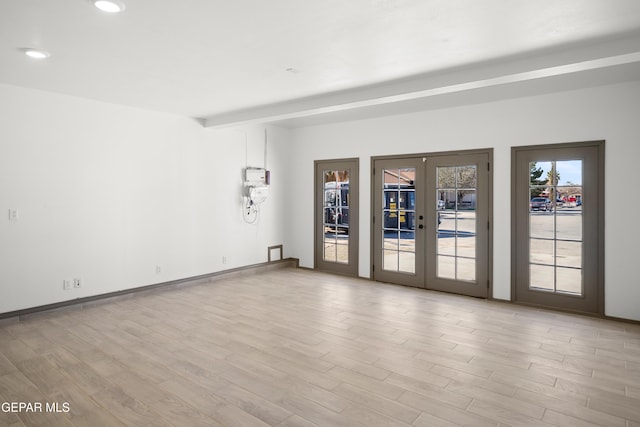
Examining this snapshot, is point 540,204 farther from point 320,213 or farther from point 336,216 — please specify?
point 320,213

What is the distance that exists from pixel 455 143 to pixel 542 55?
2368mm

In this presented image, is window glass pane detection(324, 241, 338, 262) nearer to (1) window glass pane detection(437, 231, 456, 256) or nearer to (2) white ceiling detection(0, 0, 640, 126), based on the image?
(1) window glass pane detection(437, 231, 456, 256)

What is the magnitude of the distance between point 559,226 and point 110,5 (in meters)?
5.11

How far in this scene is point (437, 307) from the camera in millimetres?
5109

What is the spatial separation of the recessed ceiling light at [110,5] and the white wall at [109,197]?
2.70 m

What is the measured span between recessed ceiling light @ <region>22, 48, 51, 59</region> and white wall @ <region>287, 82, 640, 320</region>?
4452 mm

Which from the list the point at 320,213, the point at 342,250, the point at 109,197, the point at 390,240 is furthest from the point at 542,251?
the point at 109,197

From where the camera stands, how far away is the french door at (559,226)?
473cm

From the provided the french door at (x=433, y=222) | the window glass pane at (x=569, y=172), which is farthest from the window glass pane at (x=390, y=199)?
the window glass pane at (x=569, y=172)

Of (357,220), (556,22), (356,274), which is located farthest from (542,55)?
(356,274)

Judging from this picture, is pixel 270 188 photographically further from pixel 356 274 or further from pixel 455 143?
pixel 455 143

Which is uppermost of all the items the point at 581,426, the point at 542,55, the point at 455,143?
the point at 542,55

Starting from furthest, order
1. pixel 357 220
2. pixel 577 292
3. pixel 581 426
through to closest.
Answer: pixel 357 220 < pixel 577 292 < pixel 581 426

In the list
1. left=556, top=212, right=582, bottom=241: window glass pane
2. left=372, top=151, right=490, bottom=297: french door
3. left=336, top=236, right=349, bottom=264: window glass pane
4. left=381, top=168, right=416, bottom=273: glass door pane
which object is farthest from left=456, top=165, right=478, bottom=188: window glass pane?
left=336, top=236, right=349, bottom=264: window glass pane
